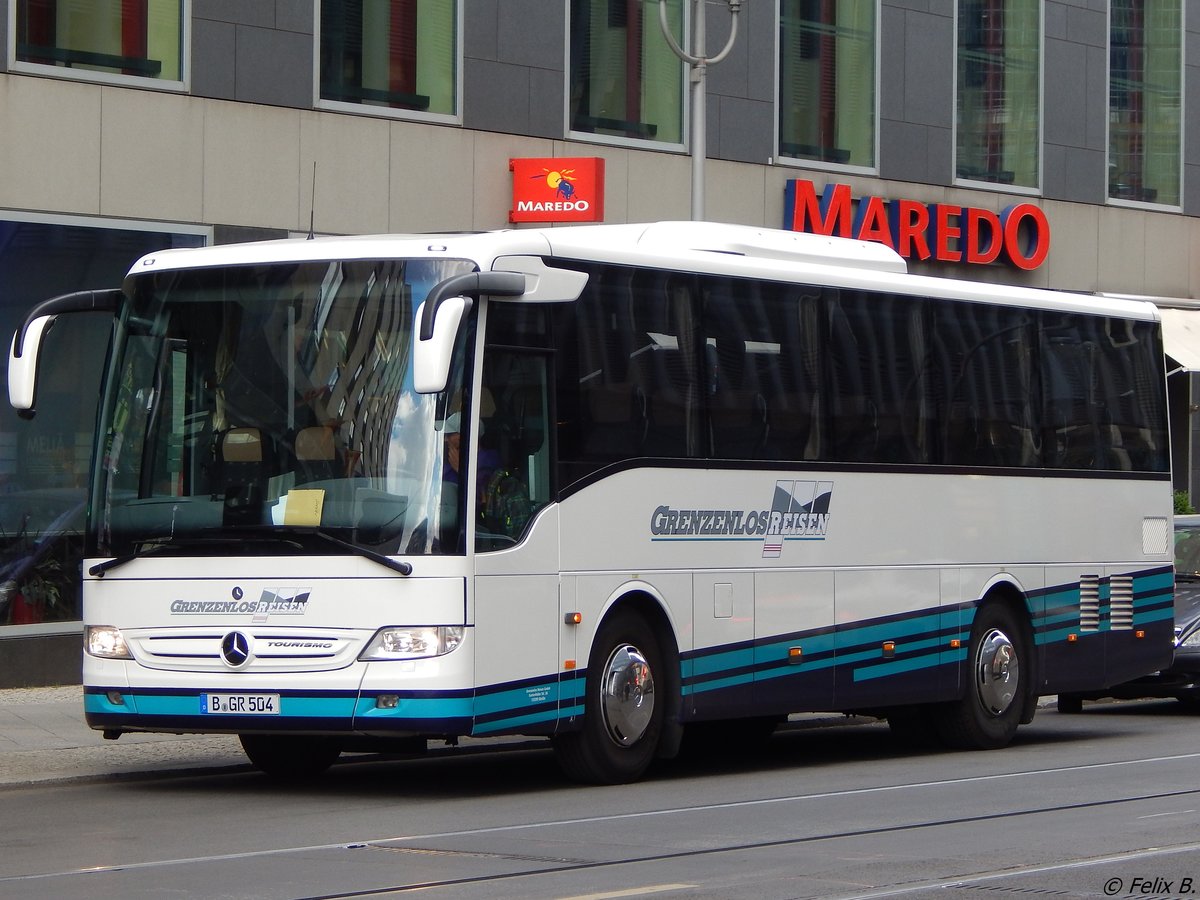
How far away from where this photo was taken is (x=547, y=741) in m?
16.5

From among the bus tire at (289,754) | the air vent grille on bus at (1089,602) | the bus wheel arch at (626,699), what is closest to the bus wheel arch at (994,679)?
the air vent grille on bus at (1089,602)

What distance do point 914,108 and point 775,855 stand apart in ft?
66.7

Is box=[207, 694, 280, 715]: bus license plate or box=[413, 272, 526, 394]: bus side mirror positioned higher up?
box=[413, 272, 526, 394]: bus side mirror

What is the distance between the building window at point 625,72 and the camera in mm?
24516

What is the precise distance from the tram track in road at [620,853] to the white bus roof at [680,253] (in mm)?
3215

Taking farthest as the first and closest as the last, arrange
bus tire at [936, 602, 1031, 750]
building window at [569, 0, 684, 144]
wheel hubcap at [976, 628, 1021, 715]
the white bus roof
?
building window at [569, 0, 684, 144] < wheel hubcap at [976, 628, 1021, 715] < bus tire at [936, 602, 1031, 750] < the white bus roof

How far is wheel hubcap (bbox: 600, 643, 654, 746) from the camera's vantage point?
12852mm

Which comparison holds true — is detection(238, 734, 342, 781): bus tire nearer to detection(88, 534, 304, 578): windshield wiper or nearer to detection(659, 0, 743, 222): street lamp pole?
detection(88, 534, 304, 578): windshield wiper

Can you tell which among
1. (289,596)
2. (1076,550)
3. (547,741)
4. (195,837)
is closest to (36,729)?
(547,741)

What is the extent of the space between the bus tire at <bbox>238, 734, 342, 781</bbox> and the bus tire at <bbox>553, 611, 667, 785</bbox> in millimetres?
1734

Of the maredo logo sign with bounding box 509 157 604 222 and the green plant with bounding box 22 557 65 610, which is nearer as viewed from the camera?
the green plant with bounding box 22 557 65 610

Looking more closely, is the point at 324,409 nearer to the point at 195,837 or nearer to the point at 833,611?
the point at 195,837

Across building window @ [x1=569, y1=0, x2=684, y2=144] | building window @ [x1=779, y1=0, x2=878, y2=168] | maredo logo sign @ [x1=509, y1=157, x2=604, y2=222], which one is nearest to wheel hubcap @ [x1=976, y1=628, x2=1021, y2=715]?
maredo logo sign @ [x1=509, y1=157, x2=604, y2=222]

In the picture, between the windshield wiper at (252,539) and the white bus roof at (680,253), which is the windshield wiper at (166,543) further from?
the white bus roof at (680,253)
